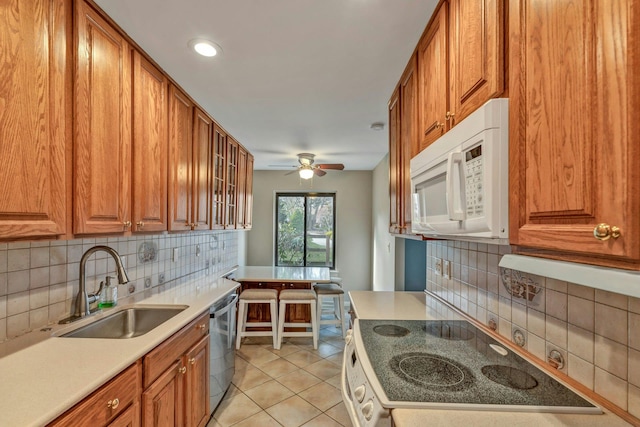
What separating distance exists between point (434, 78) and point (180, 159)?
Result: 179cm

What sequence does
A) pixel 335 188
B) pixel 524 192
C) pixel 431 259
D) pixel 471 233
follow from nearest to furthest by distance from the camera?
1. pixel 524 192
2. pixel 471 233
3. pixel 431 259
4. pixel 335 188

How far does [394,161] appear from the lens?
7.30ft

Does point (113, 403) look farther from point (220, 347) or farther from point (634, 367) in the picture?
point (634, 367)

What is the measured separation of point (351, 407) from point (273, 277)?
2701 millimetres

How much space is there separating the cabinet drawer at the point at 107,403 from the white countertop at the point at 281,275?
2474 mm

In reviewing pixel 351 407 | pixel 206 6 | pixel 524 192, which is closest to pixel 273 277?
pixel 351 407

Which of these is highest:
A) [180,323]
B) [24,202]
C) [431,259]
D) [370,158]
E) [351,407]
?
[370,158]

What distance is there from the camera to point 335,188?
224 inches

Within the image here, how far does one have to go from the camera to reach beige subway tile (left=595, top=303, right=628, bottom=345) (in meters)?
0.85

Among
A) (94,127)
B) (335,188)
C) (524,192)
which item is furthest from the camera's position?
(335,188)

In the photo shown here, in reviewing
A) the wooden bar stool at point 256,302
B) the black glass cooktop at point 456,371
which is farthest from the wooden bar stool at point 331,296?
the black glass cooktop at point 456,371

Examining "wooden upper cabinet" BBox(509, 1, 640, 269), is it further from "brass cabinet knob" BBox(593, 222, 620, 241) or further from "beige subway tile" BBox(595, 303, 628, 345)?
"beige subway tile" BBox(595, 303, 628, 345)

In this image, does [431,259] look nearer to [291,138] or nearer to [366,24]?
[366,24]

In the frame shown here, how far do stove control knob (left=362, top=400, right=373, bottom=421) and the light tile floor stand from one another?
1.52m
